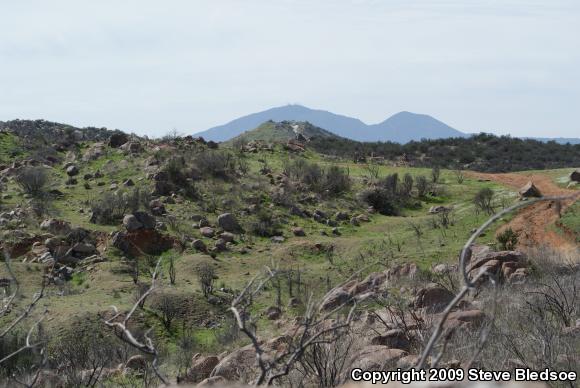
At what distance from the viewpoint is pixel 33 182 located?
26922mm

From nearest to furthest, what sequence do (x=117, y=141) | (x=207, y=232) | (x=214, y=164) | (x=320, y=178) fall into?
(x=207, y=232), (x=214, y=164), (x=320, y=178), (x=117, y=141)

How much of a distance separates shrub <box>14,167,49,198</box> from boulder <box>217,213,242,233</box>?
7807 millimetres

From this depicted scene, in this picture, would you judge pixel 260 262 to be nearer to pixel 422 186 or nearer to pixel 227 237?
pixel 227 237

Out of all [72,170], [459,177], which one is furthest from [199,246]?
[459,177]

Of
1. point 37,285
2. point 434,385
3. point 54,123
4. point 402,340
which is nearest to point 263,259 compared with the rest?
point 37,285

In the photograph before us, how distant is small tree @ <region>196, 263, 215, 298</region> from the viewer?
18.1 meters

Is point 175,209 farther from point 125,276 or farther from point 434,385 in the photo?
point 434,385

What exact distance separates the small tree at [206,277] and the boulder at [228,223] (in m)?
4.50

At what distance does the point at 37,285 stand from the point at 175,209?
8552 mm

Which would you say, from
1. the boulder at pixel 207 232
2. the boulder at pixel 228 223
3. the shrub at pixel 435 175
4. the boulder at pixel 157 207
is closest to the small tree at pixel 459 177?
the shrub at pixel 435 175

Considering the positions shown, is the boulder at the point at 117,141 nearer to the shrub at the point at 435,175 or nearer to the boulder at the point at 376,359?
the shrub at the point at 435,175

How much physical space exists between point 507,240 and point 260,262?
27.0 feet

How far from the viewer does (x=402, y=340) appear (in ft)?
26.1

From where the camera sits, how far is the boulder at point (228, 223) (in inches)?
989
